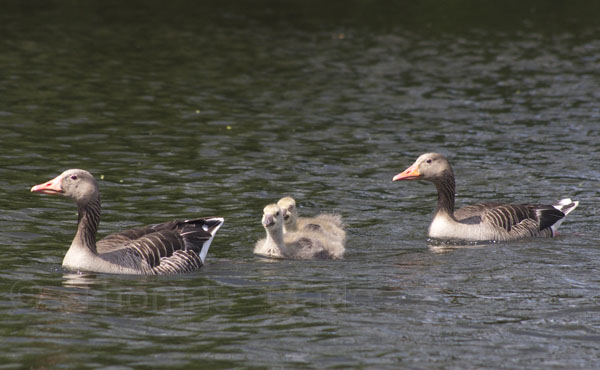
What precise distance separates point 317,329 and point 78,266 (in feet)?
11.5

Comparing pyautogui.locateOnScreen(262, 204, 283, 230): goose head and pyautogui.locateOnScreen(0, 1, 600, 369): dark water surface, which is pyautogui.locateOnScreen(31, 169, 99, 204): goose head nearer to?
pyautogui.locateOnScreen(0, 1, 600, 369): dark water surface

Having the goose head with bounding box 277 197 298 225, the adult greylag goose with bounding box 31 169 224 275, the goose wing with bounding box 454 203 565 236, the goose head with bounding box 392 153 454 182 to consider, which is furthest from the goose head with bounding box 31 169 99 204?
the goose wing with bounding box 454 203 565 236

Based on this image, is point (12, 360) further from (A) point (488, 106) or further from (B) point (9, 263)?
(A) point (488, 106)

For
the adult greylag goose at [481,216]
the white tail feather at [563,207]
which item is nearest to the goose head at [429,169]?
the adult greylag goose at [481,216]

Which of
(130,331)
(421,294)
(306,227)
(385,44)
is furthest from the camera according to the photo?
(385,44)

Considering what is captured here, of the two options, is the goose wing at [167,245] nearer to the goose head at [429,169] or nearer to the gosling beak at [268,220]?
the gosling beak at [268,220]

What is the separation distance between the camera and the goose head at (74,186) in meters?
13.1

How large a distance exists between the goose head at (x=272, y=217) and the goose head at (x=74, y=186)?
2267 mm

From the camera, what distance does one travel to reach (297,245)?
1448 centimetres

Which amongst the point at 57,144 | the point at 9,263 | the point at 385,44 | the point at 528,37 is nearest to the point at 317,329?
the point at 9,263

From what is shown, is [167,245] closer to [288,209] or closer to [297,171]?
[288,209]

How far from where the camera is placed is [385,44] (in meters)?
35.3

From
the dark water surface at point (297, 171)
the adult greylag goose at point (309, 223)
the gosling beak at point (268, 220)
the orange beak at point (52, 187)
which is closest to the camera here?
the dark water surface at point (297, 171)

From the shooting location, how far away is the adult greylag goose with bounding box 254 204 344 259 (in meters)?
14.3
